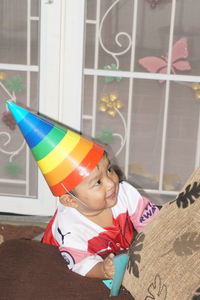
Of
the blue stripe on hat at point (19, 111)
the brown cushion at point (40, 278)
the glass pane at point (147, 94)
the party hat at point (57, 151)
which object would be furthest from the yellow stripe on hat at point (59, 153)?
the glass pane at point (147, 94)

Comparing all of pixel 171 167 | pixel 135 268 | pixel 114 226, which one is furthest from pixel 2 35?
pixel 135 268

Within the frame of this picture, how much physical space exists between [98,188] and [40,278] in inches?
12.1

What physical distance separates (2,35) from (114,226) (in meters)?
1.16

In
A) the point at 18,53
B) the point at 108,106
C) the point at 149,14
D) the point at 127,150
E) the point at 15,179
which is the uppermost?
the point at 149,14

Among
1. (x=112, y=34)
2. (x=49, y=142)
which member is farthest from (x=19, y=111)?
(x=112, y=34)

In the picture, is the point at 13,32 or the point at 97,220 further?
the point at 13,32

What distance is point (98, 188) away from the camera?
1.60m

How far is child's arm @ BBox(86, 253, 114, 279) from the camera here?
1.47 m

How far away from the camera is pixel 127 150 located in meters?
2.61

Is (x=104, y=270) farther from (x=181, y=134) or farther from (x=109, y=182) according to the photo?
(x=181, y=134)

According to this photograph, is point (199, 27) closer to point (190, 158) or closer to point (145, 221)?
point (190, 158)

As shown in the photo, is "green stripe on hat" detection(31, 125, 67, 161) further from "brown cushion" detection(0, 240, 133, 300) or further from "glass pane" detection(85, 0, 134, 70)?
"glass pane" detection(85, 0, 134, 70)

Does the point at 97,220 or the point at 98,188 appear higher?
the point at 98,188

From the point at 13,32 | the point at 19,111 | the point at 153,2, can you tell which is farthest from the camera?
the point at 13,32
